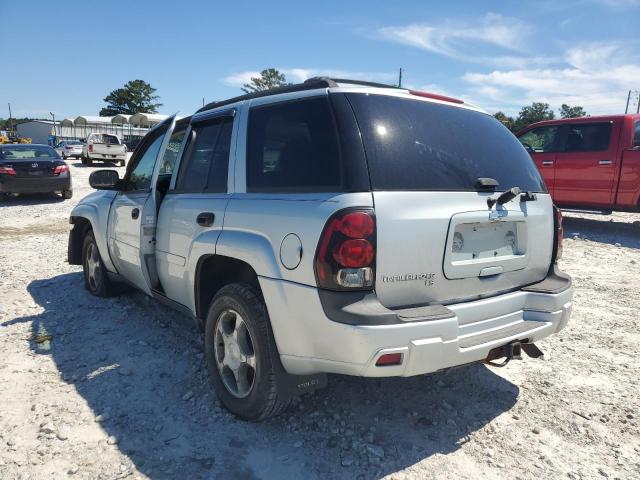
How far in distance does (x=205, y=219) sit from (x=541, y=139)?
8.79 metres

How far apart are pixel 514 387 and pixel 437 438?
3.06 feet

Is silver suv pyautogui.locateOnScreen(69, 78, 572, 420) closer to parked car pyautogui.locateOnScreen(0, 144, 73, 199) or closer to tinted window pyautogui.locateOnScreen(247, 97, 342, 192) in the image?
tinted window pyautogui.locateOnScreen(247, 97, 342, 192)

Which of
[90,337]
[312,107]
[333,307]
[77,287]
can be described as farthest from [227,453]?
[77,287]

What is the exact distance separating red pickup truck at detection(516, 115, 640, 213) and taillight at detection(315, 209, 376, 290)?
8194mm

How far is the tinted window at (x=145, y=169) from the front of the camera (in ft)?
→ 13.5

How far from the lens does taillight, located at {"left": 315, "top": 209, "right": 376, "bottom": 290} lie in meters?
2.17

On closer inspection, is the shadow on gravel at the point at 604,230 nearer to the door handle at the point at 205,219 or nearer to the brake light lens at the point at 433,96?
the brake light lens at the point at 433,96

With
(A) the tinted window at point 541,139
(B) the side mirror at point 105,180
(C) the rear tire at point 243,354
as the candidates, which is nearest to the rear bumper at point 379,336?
(C) the rear tire at point 243,354

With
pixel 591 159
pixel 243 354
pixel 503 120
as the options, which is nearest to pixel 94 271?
pixel 243 354

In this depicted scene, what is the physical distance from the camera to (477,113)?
307 cm

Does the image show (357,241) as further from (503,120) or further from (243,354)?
(503,120)

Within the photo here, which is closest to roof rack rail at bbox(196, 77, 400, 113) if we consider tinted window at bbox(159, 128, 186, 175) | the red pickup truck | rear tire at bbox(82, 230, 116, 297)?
tinted window at bbox(159, 128, 186, 175)

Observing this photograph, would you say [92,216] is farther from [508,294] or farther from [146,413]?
[508,294]

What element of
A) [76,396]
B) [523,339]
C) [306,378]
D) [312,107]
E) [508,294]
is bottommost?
[76,396]
